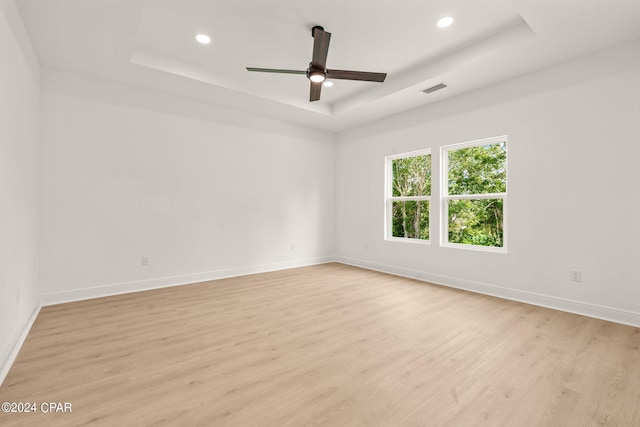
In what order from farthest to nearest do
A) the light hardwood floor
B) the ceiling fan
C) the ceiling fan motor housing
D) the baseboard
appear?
the baseboard < the ceiling fan motor housing < the ceiling fan < the light hardwood floor

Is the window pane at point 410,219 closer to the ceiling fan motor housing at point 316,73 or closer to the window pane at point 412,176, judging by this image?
the window pane at point 412,176

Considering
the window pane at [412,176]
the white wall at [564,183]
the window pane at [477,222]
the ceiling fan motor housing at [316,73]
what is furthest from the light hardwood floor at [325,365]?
the ceiling fan motor housing at [316,73]

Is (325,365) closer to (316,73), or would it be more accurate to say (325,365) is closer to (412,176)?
(316,73)

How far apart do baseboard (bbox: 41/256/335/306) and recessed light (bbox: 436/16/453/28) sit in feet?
13.8

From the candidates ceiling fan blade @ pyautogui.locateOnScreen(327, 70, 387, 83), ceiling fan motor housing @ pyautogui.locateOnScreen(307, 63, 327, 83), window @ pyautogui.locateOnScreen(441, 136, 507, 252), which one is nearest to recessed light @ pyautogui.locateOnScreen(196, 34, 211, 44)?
ceiling fan motor housing @ pyautogui.locateOnScreen(307, 63, 327, 83)

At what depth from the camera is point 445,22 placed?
2.92 metres

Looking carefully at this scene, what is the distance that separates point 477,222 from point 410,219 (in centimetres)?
115

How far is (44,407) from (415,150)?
16.1 ft

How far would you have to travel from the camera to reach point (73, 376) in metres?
1.97

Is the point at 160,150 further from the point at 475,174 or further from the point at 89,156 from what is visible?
the point at 475,174

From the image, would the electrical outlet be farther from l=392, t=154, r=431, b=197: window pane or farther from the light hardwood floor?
l=392, t=154, r=431, b=197: window pane

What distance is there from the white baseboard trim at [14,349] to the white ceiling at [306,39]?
8.80 ft

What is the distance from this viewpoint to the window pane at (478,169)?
3.98m

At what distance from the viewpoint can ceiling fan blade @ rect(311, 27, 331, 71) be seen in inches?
97.2
